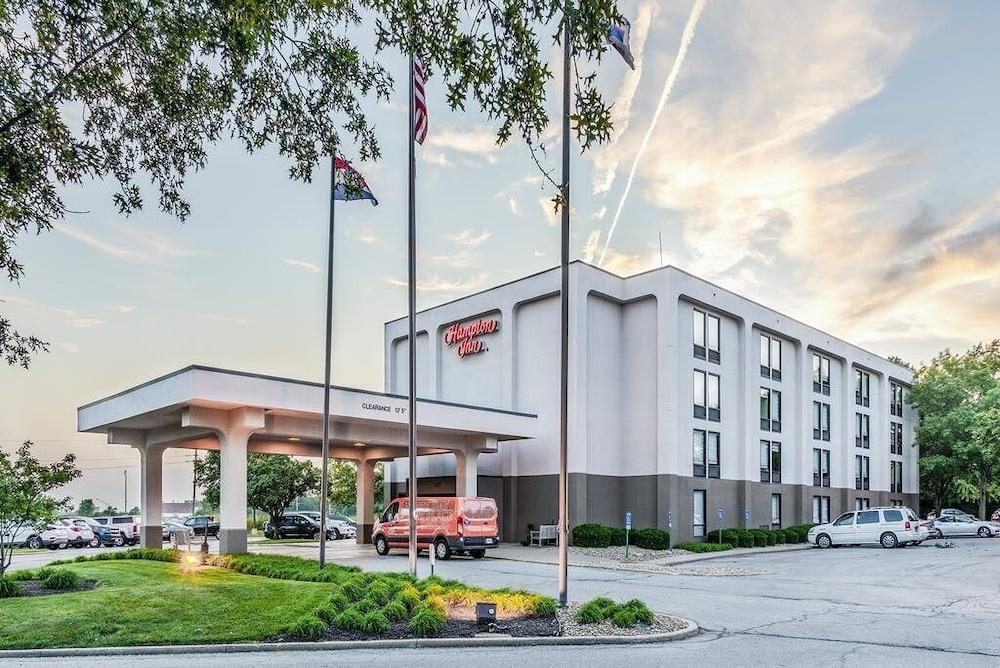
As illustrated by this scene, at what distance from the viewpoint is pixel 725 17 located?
508 inches

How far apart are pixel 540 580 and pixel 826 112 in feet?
42.3

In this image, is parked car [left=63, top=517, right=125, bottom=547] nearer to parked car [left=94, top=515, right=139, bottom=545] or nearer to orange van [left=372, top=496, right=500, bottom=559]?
parked car [left=94, top=515, right=139, bottom=545]

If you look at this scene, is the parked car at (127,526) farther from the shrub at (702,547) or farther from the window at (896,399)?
the window at (896,399)

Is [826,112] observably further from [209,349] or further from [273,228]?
[209,349]

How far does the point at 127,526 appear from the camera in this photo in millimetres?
42594

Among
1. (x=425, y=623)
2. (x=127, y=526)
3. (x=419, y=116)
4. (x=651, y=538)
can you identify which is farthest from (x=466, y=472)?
(x=127, y=526)

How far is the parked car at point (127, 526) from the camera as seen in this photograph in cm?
4228

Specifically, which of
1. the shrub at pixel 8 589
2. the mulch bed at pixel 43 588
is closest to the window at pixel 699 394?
the mulch bed at pixel 43 588

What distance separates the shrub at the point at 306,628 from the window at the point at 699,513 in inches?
1029

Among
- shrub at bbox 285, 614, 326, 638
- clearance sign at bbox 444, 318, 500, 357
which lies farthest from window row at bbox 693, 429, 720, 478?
shrub at bbox 285, 614, 326, 638

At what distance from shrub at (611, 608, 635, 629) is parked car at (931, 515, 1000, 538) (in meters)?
41.5

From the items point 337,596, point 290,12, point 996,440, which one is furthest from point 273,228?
point 996,440

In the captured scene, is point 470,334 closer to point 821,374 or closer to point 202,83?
point 821,374

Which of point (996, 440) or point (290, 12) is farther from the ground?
point (290, 12)
